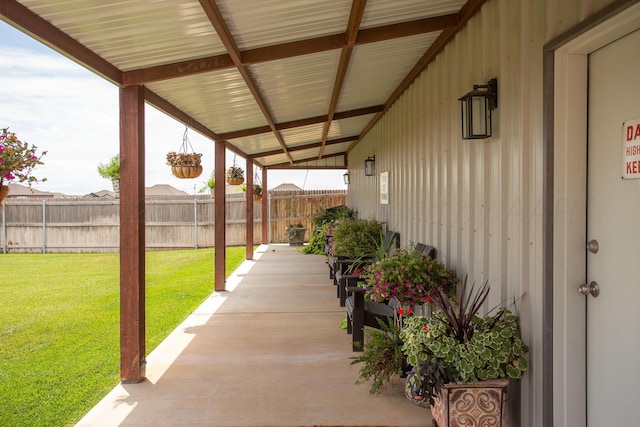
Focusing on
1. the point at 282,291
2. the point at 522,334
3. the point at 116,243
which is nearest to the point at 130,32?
the point at 522,334

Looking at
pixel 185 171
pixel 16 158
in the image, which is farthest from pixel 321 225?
pixel 16 158

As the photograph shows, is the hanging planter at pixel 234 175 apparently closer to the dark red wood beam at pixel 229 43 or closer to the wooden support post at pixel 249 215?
the wooden support post at pixel 249 215

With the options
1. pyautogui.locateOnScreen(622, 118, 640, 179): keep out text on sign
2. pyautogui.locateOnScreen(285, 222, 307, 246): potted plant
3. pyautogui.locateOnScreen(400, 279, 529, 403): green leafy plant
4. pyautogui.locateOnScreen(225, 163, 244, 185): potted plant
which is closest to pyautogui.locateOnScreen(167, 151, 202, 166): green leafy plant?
pyautogui.locateOnScreen(400, 279, 529, 403): green leafy plant

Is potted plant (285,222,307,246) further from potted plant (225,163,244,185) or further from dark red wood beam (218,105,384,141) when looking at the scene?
dark red wood beam (218,105,384,141)

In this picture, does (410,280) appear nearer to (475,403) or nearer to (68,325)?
(475,403)

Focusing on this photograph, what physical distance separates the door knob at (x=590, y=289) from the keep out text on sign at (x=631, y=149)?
0.50 meters

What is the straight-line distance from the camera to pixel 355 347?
4098 millimetres

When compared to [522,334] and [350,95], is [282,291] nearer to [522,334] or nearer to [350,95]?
[350,95]

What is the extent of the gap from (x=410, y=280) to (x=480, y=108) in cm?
124

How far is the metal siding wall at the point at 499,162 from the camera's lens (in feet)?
7.58

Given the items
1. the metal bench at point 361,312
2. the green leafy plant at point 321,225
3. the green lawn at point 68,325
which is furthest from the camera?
the green leafy plant at point 321,225

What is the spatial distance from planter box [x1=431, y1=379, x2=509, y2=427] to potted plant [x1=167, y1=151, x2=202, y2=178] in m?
4.00

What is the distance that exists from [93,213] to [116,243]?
3.43 ft

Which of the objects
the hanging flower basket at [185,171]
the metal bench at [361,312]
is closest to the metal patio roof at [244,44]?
the hanging flower basket at [185,171]
